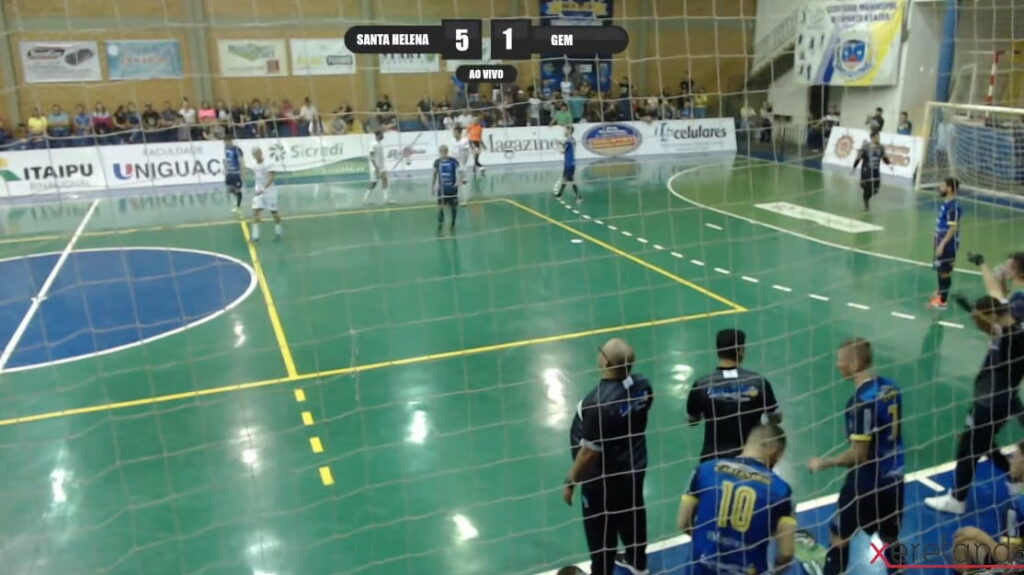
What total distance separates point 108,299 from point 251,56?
45.7ft

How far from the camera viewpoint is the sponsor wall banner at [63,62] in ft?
68.0

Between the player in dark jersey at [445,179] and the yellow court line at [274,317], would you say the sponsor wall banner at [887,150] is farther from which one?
the yellow court line at [274,317]

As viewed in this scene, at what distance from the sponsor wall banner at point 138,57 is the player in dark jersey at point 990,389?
2022cm

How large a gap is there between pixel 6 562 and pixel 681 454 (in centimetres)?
506

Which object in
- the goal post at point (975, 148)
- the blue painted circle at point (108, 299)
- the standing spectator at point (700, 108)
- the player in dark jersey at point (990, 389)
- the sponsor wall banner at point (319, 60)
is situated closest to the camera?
the player in dark jersey at point (990, 389)

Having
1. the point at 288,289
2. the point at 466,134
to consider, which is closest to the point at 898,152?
the point at 466,134

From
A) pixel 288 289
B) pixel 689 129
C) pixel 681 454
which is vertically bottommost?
pixel 681 454

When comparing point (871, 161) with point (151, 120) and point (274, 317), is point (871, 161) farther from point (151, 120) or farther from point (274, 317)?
point (151, 120)

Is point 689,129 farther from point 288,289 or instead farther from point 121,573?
point 121,573

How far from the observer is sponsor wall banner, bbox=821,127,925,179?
19.9m

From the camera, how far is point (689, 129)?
24.7 meters

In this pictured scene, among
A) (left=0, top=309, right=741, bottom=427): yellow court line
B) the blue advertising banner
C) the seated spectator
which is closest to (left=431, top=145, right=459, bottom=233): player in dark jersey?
(left=0, top=309, right=741, bottom=427): yellow court line

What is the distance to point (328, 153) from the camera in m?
20.1

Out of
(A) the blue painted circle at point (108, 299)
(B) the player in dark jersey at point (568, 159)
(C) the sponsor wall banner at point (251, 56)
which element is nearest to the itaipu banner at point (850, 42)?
(B) the player in dark jersey at point (568, 159)
